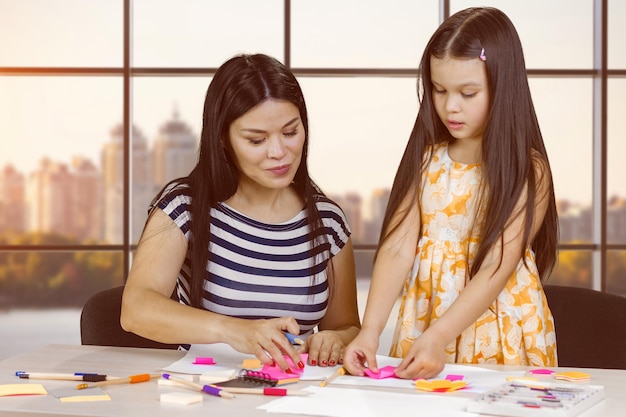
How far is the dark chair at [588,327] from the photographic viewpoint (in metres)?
2.31

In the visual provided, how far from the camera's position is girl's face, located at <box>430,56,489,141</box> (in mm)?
1949

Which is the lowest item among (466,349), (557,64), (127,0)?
(466,349)

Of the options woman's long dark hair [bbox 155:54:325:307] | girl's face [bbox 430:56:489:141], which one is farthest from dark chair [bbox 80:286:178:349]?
girl's face [bbox 430:56:489:141]

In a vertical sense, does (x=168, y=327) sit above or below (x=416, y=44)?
below

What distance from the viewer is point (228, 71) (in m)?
2.16

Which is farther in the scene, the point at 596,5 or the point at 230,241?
the point at 596,5

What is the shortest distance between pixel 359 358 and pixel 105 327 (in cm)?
93

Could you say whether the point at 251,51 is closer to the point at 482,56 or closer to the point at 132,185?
the point at 132,185

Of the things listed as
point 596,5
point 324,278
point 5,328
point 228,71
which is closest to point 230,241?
point 324,278

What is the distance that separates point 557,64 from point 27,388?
134 inches

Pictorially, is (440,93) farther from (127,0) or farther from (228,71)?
(127,0)

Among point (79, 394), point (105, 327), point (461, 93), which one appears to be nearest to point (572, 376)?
point (461, 93)

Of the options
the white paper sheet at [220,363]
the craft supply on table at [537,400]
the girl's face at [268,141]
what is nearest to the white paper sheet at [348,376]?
the white paper sheet at [220,363]

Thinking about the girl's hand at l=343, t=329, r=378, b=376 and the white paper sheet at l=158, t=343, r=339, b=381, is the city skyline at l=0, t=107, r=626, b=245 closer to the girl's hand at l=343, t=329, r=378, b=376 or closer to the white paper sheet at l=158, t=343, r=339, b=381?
the white paper sheet at l=158, t=343, r=339, b=381
